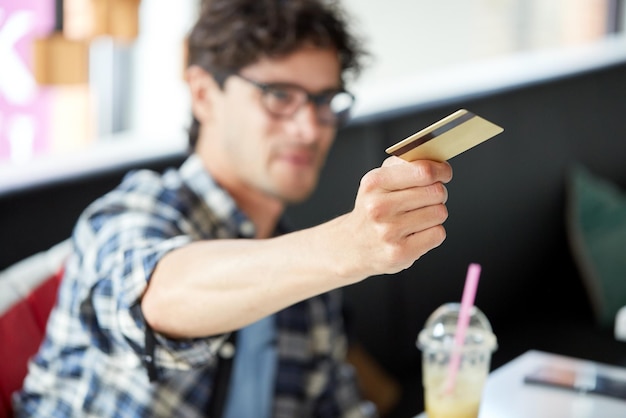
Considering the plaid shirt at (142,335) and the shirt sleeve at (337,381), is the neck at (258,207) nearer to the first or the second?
the plaid shirt at (142,335)

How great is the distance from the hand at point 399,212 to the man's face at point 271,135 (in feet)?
2.47

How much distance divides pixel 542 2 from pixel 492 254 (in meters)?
2.04

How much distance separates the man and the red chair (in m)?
0.04

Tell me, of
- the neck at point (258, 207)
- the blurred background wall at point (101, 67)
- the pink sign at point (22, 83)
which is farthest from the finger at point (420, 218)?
the pink sign at point (22, 83)

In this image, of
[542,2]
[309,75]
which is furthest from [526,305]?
[542,2]

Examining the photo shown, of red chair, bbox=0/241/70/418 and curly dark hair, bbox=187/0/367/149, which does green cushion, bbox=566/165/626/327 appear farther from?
red chair, bbox=0/241/70/418

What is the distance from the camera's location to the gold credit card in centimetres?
84

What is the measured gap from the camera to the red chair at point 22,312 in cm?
158

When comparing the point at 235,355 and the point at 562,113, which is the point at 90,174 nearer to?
the point at 235,355

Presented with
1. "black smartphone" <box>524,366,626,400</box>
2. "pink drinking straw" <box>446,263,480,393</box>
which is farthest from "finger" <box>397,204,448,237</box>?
"black smartphone" <box>524,366,626,400</box>

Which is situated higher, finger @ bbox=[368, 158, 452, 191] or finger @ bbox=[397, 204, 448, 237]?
finger @ bbox=[368, 158, 452, 191]

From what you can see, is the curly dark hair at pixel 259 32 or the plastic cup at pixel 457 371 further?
the curly dark hair at pixel 259 32

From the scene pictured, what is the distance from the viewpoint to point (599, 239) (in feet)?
10.1

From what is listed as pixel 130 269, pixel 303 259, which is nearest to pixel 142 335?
pixel 130 269
